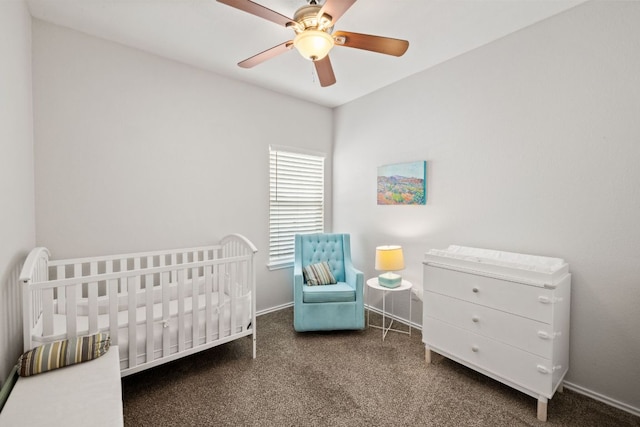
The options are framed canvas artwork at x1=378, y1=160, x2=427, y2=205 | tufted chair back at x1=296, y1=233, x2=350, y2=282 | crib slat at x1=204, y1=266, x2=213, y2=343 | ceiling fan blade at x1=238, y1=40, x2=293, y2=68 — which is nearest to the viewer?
ceiling fan blade at x1=238, y1=40, x2=293, y2=68

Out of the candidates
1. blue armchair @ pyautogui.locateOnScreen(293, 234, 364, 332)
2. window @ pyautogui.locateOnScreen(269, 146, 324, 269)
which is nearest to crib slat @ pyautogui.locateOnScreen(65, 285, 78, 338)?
blue armchair @ pyautogui.locateOnScreen(293, 234, 364, 332)

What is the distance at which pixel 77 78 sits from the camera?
89.3 inches

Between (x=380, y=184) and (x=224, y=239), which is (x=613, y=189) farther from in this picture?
(x=224, y=239)

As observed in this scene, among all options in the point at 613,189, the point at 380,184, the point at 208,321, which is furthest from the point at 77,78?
the point at 613,189

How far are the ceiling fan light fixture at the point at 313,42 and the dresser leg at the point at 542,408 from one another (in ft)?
7.98

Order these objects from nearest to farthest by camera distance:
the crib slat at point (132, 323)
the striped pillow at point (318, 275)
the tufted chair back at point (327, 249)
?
the crib slat at point (132, 323) → the striped pillow at point (318, 275) → the tufted chair back at point (327, 249)

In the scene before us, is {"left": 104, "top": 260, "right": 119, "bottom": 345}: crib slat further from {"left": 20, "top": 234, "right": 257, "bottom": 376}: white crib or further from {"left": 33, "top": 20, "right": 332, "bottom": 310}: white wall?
{"left": 33, "top": 20, "right": 332, "bottom": 310}: white wall

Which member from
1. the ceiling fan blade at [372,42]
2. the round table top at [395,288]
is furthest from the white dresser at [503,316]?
the ceiling fan blade at [372,42]

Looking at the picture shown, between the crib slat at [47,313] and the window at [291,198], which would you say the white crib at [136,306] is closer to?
the crib slat at [47,313]

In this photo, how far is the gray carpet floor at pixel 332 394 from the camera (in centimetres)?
175

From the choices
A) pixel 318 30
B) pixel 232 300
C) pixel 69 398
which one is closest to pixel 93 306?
pixel 69 398

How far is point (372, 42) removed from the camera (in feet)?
5.65

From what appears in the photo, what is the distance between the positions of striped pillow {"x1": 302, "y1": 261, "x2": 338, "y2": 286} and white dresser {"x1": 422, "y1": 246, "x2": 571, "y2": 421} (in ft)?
3.47

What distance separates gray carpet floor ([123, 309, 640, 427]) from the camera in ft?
5.75
